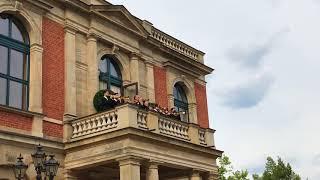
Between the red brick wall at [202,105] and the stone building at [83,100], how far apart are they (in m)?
4.10

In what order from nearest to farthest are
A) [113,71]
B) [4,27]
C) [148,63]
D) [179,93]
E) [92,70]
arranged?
[4,27] < [92,70] < [113,71] < [148,63] < [179,93]

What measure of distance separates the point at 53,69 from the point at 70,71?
0.69 m

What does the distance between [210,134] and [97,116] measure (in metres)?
5.47

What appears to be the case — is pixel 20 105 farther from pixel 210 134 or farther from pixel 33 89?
pixel 210 134

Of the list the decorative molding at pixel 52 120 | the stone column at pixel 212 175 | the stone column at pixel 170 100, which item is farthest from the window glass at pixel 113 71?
the stone column at pixel 212 175

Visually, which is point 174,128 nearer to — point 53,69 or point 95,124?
point 95,124

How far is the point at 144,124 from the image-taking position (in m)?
16.5

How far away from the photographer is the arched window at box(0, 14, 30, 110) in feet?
53.3

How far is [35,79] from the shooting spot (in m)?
16.8

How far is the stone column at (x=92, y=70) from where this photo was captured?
1878cm

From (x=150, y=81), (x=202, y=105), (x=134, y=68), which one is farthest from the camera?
(x=202, y=105)

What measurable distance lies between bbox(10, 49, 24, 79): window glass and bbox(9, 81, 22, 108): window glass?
0.31 m

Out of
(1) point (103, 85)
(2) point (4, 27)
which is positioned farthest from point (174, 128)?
(2) point (4, 27)

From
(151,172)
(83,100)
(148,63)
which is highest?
(148,63)
